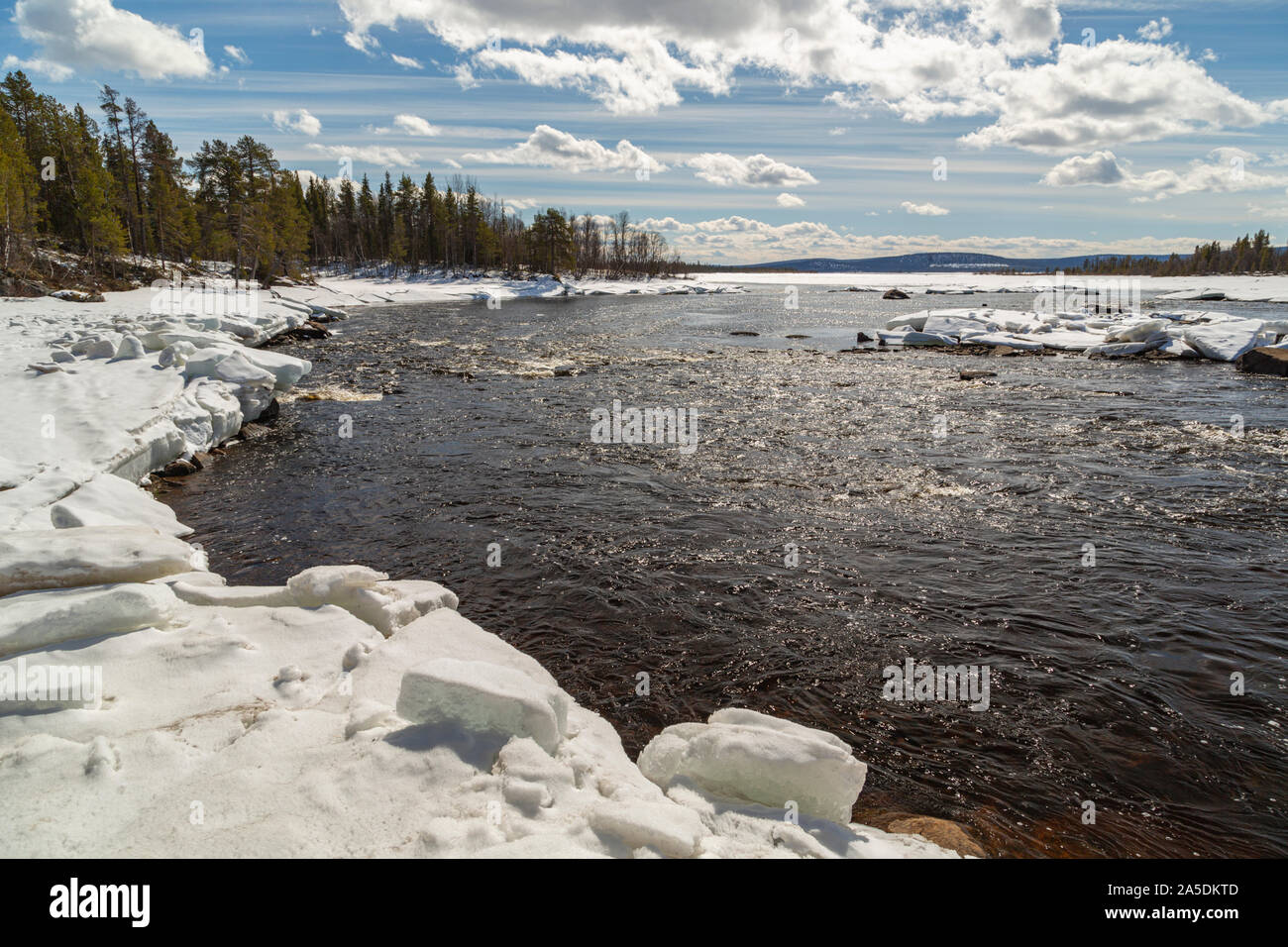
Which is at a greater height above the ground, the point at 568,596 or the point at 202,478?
the point at 202,478

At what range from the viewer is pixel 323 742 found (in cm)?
424

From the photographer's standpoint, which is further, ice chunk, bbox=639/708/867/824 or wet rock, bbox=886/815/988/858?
wet rock, bbox=886/815/988/858

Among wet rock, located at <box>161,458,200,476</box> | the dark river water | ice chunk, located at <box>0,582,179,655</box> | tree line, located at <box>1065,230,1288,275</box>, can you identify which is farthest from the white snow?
tree line, located at <box>1065,230,1288,275</box>

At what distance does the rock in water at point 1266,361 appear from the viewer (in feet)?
80.1

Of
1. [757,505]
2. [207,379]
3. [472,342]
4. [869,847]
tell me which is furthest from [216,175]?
[869,847]

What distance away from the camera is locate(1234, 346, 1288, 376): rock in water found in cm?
2441

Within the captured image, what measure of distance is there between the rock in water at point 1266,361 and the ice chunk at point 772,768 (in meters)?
30.4

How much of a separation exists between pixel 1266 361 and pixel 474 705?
3230 centimetres

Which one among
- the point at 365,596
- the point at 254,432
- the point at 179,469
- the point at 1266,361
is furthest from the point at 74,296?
the point at 1266,361

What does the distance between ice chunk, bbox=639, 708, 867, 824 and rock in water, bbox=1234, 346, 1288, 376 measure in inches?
1197

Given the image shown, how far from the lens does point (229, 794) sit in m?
3.69

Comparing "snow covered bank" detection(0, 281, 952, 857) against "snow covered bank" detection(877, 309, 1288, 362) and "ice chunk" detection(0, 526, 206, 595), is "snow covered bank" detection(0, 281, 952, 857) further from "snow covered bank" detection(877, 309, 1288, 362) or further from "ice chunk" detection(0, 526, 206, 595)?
"snow covered bank" detection(877, 309, 1288, 362)

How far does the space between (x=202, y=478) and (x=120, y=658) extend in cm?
870
